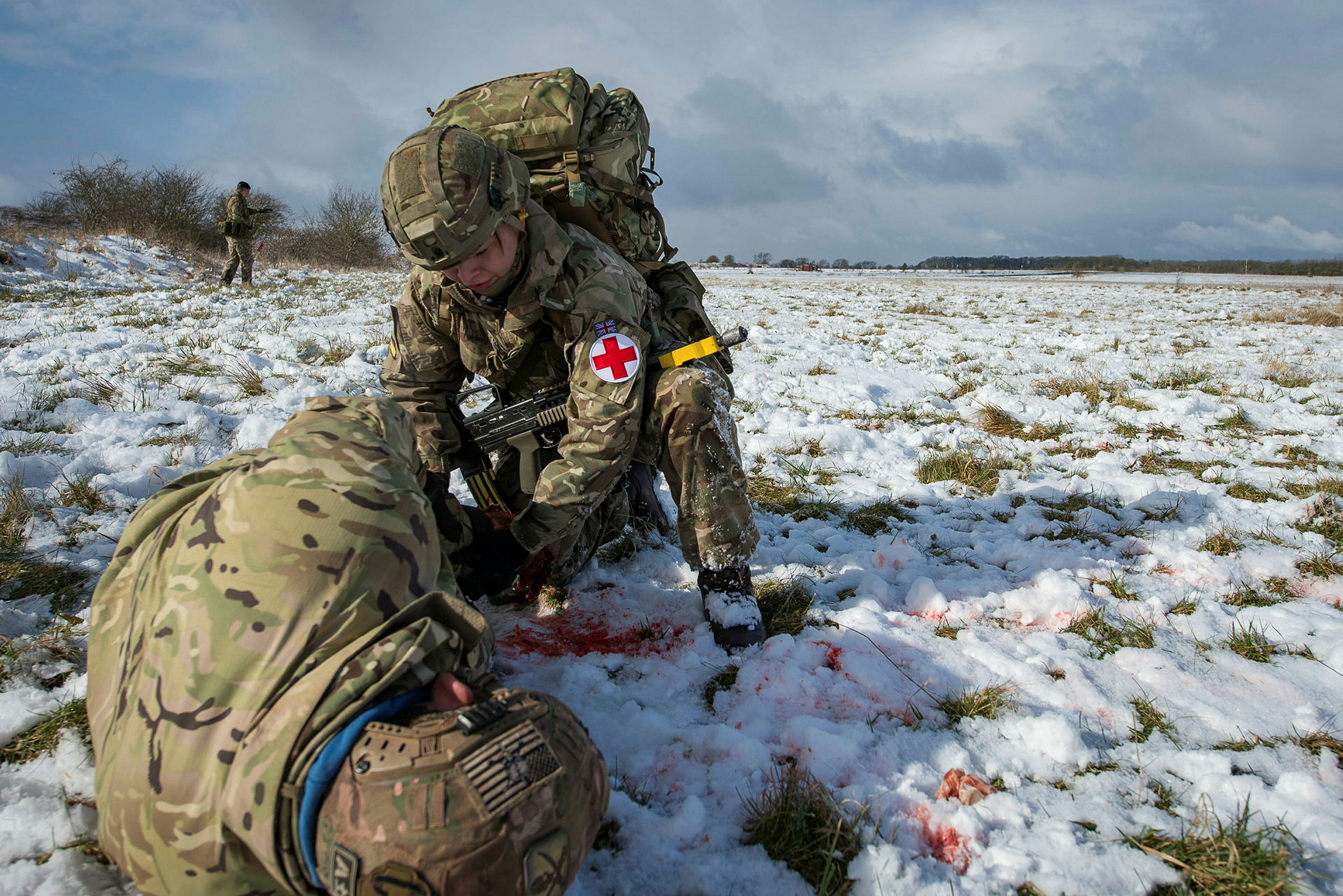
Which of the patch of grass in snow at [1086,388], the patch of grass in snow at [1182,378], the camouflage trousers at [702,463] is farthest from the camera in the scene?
the patch of grass in snow at [1182,378]

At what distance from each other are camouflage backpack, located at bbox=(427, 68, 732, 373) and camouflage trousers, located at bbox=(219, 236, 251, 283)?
36.6ft

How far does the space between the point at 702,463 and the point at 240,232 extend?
1259cm

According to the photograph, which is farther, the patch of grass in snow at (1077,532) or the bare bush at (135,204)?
the bare bush at (135,204)

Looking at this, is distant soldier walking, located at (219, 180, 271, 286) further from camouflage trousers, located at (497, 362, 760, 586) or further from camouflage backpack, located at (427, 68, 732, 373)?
camouflage trousers, located at (497, 362, 760, 586)

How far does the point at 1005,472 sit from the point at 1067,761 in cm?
247

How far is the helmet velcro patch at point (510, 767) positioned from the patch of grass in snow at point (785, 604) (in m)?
1.46

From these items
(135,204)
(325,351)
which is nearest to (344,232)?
(135,204)

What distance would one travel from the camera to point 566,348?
2529mm

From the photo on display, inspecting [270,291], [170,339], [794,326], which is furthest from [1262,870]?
[270,291]

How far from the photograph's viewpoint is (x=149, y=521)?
1.54 m

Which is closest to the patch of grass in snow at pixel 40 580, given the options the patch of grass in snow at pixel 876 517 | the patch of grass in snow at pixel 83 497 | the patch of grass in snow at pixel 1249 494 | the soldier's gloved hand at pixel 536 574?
the patch of grass in snow at pixel 83 497

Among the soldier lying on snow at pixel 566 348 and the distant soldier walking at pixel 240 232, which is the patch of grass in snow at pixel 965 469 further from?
the distant soldier walking at pixel 240 232

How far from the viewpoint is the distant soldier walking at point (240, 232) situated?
1190 cm

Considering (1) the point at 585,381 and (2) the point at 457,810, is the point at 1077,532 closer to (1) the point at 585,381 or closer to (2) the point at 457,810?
(1) the point at 585,381
